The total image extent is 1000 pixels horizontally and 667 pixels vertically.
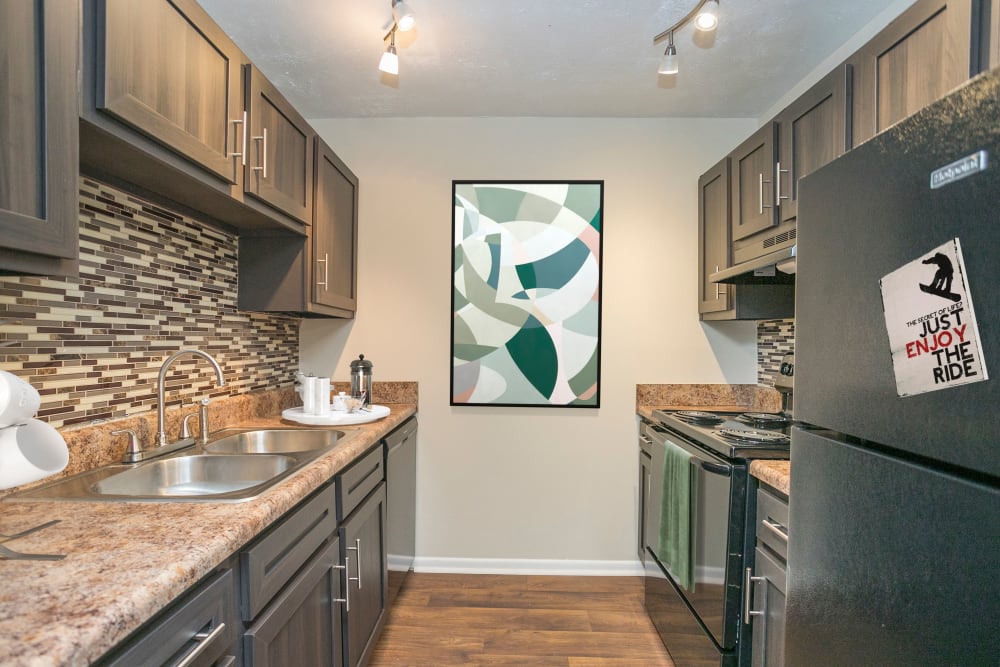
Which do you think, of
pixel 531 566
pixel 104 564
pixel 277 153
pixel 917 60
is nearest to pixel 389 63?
pixel 277 153

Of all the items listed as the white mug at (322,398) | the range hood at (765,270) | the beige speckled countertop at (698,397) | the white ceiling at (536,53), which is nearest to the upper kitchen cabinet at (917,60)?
the range hood at (765,270)

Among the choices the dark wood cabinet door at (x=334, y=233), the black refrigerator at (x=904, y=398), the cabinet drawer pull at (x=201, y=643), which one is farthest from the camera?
the dark wood cabinet door at (x=334, y=233)

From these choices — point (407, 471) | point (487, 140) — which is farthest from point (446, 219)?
point (407, 471)

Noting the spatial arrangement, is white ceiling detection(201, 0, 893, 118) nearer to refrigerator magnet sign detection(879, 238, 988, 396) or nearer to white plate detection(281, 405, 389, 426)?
white plate detection(281, 405, 389, 426)

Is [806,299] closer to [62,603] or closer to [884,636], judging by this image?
[884,636]

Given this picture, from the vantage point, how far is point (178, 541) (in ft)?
3.04

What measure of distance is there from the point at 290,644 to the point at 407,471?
1437 mm

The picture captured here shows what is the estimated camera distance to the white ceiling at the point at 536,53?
6.41 ft

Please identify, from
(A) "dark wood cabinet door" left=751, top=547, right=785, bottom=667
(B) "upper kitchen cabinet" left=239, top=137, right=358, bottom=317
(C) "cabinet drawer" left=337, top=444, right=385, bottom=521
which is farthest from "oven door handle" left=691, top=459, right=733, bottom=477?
(B) "upper kitchen cabinet" left=239, top=137, right=358, bottom=317

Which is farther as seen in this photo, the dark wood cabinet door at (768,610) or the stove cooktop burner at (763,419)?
the stove cooktop burner at (763,419)

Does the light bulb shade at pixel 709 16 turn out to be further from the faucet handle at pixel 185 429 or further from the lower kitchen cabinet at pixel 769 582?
the faucet handle at pixel 185 429

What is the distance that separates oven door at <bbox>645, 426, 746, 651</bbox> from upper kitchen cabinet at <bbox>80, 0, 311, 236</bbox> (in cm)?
182

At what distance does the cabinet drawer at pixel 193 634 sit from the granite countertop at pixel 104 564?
50mm

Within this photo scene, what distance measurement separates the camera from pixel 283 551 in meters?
1.26
